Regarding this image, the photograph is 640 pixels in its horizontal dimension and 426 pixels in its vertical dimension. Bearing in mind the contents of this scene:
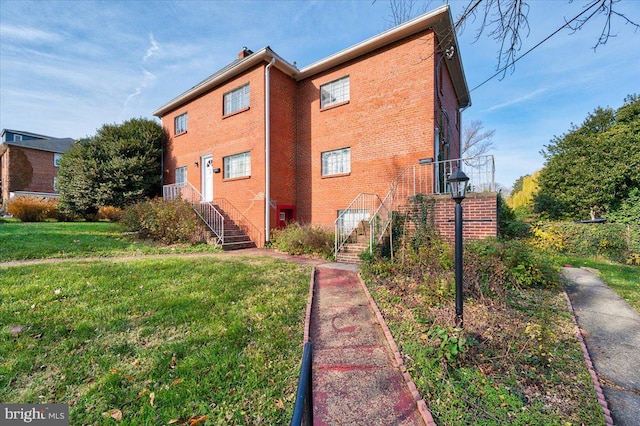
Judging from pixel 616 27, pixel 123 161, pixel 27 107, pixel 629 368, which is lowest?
pixel 629 368

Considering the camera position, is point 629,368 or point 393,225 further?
point 393,225

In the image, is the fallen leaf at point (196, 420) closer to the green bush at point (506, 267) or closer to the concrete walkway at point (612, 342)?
the concrete walkway at point (612, 342)

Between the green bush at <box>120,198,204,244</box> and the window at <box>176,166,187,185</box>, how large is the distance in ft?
13.0

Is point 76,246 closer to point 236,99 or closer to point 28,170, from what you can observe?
point 236,99

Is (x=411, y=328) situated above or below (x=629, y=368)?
above

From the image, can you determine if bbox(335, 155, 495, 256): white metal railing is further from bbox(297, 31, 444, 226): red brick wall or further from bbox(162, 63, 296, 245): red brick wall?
bbox(162, 63, 296, 245): red brick wall

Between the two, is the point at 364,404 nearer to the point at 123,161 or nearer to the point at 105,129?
the point at 123,161

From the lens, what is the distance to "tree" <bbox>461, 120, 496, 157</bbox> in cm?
2300

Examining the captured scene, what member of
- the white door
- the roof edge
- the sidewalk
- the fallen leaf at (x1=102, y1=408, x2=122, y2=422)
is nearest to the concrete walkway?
the sidewalk

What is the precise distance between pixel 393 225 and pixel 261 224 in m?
5.14

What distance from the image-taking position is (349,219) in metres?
9.66

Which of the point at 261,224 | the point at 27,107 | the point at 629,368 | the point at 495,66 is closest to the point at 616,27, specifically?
the point at 495,66

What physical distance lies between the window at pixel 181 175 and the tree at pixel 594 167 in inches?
735

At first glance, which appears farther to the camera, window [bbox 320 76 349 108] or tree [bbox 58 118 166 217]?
tree [bbox 58 118 166 217]
